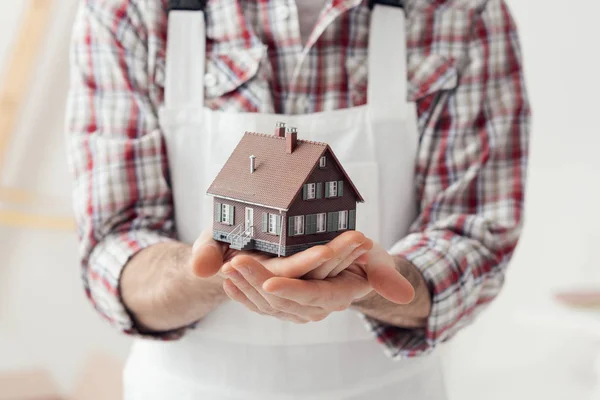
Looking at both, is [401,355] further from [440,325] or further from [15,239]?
[15,239]

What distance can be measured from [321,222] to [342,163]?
0.83ft

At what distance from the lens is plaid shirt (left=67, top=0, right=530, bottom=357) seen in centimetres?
87

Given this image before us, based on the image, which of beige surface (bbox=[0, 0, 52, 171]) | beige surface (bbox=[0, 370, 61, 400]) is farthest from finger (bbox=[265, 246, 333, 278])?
beige surface (bbox=[0, 370, 61, 400])

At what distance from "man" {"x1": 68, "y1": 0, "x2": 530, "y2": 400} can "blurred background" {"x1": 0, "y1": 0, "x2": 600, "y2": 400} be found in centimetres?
62

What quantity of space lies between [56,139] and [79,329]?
0.38 m

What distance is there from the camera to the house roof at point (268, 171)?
0.61 meters

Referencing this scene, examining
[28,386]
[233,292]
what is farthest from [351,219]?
[28,386]

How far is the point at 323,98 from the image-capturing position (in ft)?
2.93

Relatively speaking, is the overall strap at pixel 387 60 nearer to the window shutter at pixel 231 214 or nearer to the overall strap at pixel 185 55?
the overall strap at pixel 185 55

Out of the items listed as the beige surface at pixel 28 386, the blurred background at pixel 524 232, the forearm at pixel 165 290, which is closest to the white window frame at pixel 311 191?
the forearm at pixel 165 290

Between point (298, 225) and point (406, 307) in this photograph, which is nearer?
point (298, 225)

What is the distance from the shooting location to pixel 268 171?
62cm

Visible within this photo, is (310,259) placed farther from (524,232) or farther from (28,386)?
(28,386)

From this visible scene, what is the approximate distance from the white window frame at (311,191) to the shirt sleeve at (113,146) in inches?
11.1
